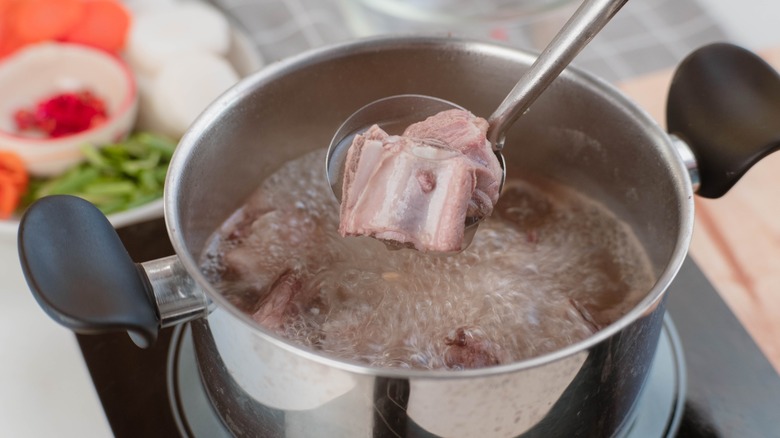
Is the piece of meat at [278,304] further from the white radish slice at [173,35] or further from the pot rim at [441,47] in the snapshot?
the white radish slice at [173,35]

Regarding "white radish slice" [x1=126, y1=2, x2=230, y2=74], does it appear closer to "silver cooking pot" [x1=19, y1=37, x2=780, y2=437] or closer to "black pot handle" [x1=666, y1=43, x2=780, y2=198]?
"silver cooking pot" [x1=19, y1=37, x2=780, y2=437]

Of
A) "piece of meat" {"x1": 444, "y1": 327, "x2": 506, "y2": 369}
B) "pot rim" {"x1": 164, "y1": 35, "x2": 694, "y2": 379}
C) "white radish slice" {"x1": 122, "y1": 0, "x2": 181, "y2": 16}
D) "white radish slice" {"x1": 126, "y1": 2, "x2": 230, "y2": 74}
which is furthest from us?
"white radish slice" {"x1": 122, "y1": 0, "x2": 181, "y2": 16}

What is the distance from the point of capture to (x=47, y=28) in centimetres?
139

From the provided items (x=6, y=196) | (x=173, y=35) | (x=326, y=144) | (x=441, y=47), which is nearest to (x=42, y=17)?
(x=173, y=35)

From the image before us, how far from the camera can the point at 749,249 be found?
0.94 metres

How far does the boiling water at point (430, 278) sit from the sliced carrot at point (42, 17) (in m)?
0.71

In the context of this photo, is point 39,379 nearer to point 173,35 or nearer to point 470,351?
point 470,351

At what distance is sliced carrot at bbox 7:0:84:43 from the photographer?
138 cm

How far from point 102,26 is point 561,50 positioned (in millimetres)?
993

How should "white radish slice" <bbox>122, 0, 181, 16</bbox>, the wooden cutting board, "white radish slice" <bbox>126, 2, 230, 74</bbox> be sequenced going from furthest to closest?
"white radish slice" <bbox>122, 0, 181, 16</bbox> → "white radish slice" <bbox>126, 2, 230, 74</bbox> → the wooden cutting board

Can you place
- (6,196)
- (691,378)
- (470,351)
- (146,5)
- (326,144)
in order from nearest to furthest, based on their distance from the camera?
(470,351)
(691,378)
(326,144)
(6,196)
(146,5)

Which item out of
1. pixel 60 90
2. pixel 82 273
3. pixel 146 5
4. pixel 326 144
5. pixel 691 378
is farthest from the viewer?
pixel 146 5

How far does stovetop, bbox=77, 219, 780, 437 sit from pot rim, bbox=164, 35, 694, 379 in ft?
0.52

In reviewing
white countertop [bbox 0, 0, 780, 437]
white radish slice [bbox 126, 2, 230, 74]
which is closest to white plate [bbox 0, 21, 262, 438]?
white countertop [bbox 0, 0, 780, 437]
